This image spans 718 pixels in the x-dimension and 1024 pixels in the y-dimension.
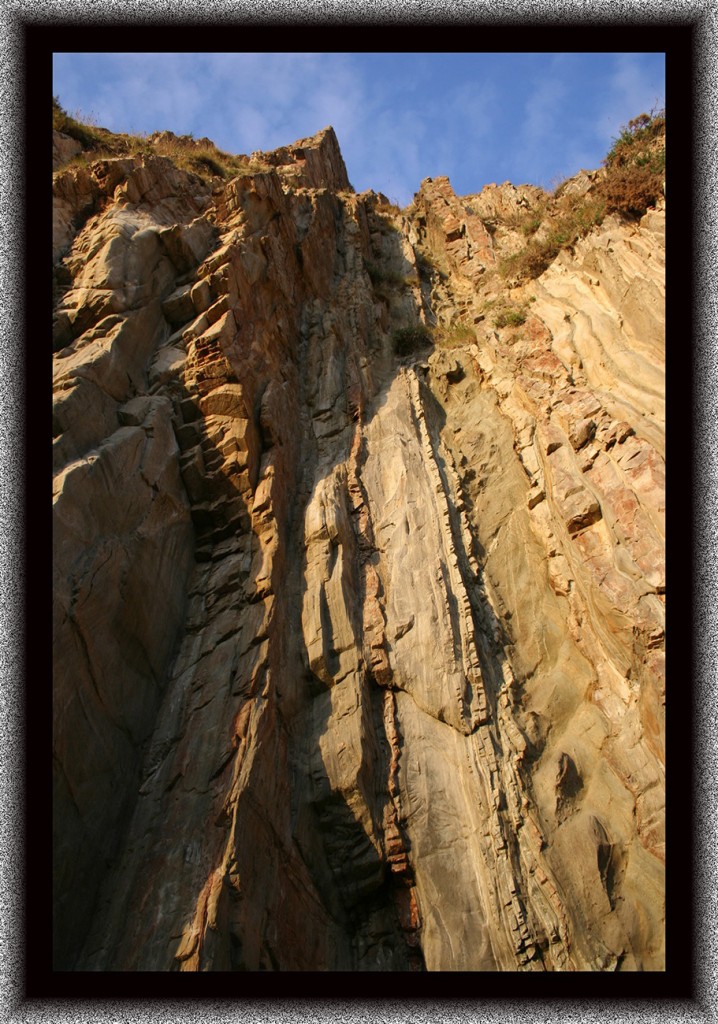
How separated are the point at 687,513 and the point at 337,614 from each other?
19.1 feet

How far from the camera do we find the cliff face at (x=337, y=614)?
7.12m

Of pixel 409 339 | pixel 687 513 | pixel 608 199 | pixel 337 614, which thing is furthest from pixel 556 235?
pixel 687 513

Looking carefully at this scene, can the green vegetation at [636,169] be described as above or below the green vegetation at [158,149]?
below

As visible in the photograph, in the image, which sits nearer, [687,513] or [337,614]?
[687,513]

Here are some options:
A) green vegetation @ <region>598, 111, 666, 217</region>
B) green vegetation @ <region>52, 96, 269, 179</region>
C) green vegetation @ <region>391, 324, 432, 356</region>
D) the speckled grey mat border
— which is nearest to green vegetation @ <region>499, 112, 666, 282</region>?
green vegetation @ <region>598, 111, 666, 217</region>

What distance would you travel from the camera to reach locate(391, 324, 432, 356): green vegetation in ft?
51.8

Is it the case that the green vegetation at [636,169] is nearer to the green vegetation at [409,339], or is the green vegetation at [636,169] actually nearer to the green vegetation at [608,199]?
the green vegetation at [608,199]

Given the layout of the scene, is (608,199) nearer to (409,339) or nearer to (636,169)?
(636,169)

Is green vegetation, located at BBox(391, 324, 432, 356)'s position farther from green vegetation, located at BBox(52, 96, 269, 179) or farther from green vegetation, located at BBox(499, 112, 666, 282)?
green vegetation, located at BBox(52, 96, 269, 179)

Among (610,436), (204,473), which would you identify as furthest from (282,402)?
(610,436)

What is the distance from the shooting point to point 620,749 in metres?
8.49

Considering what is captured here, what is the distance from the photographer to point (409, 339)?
1584 centimetres

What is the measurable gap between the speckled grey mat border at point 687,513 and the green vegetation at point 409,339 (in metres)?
11.0

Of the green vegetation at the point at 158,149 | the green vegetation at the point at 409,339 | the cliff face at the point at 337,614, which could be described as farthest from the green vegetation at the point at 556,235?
the green vegetation at the point at 158,149
